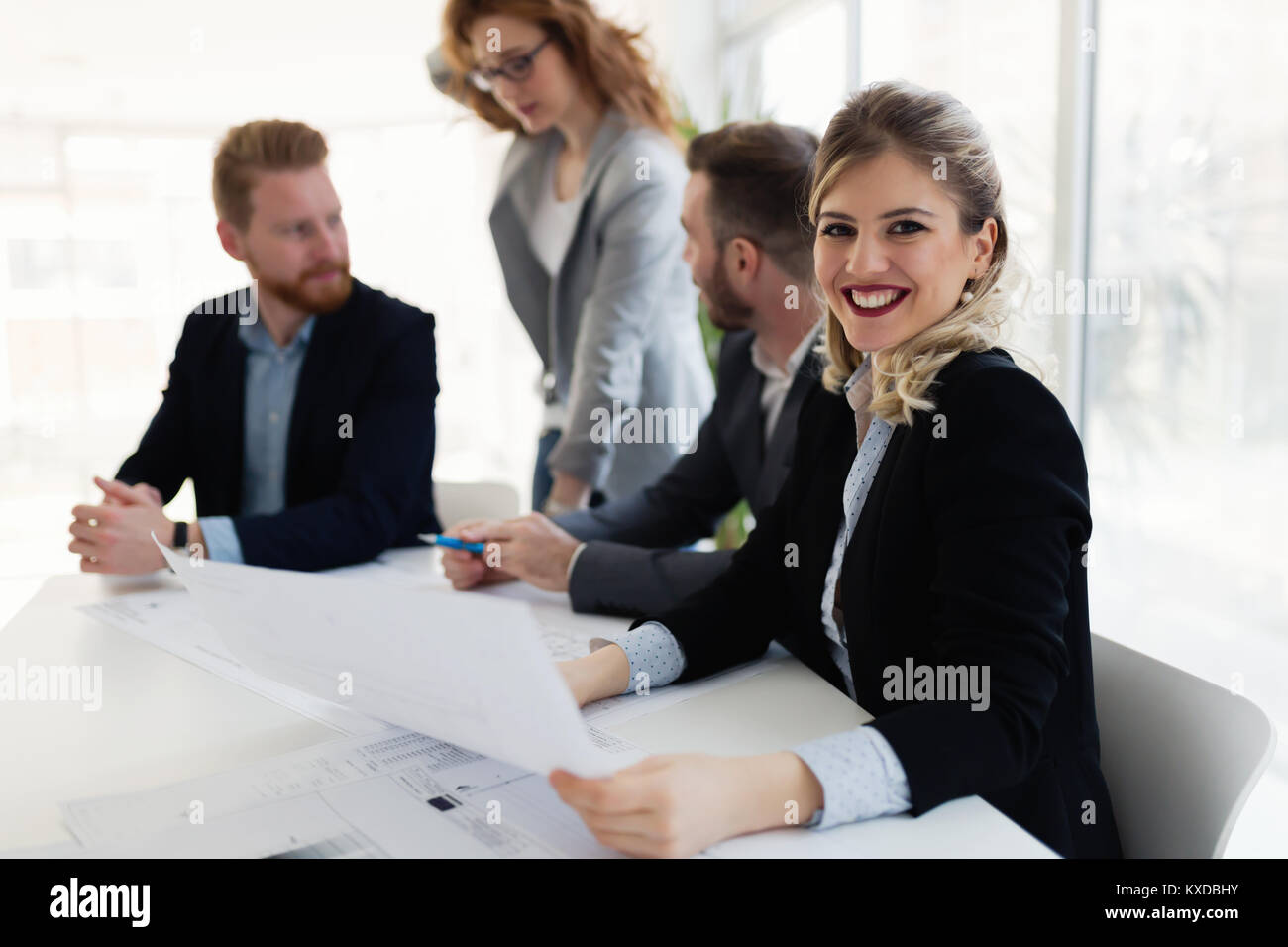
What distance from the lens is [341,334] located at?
6.46 ft

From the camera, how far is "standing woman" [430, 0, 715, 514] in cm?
220

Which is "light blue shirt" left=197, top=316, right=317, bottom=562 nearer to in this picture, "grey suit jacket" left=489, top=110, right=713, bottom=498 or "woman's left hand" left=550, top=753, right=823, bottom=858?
"grey suit jacket" left=489, top=110, right=713, bottom=498

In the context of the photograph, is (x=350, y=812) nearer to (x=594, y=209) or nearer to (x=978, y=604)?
(x=978, y=604)

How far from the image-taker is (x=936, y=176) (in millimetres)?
1063

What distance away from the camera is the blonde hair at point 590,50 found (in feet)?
7.06

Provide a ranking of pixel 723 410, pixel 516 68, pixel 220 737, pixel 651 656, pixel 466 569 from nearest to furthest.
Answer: pixel 220 737 < pixel 651 656 < pixel 466 569 < pixel 723 410 < pixel 516 68

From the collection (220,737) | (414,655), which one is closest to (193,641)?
(220,737)

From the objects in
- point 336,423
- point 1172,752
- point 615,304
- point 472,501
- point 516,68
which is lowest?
point 1172,752

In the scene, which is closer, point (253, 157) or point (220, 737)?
point (220, 737)

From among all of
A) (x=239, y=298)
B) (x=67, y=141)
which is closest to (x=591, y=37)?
(x=239, y=298)

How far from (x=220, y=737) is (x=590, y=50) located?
5.55 ft

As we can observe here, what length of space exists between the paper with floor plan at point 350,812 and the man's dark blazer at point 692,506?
1.73ft

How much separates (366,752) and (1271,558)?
2178 millimetres

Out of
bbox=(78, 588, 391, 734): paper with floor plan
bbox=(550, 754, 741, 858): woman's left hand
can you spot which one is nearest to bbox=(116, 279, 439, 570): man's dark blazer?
bbox=(78, 588, 391, 734): paper with floor plan
